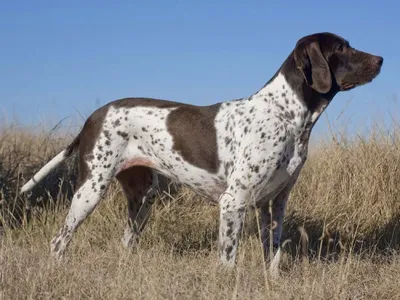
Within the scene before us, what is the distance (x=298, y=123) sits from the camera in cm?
531

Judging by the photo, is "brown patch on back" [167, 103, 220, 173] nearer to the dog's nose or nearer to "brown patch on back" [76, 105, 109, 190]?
"brown patch on back" [76, 105, 109, 190]

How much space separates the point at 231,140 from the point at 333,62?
3.21 feet

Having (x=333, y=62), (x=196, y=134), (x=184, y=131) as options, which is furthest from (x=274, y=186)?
(x=333, y=62)

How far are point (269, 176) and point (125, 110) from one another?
54.7 inches

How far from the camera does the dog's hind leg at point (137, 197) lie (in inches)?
247

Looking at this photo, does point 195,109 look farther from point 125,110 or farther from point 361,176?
point 361,176

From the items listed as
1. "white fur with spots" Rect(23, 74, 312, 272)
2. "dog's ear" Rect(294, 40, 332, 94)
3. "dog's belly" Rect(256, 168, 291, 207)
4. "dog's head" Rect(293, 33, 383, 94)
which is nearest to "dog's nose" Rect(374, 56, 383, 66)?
"dog's head" Rect(293, 33, 383, 94)

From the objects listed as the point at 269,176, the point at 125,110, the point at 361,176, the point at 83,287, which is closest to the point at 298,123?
the point at 269,176

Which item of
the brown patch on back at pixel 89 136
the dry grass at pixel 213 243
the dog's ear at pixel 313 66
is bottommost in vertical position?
the dry grass at pixel 213 243

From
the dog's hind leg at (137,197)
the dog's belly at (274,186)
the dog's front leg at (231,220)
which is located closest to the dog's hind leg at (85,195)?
the dog's hind leg at (137,197)

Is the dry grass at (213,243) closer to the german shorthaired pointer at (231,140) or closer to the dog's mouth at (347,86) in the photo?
the german shorthaired pointer at (231,140)

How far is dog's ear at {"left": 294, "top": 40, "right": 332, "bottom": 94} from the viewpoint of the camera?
5.24 meters

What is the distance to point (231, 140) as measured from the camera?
17.9 feet

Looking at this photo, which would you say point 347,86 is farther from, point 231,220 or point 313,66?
point 231,220
